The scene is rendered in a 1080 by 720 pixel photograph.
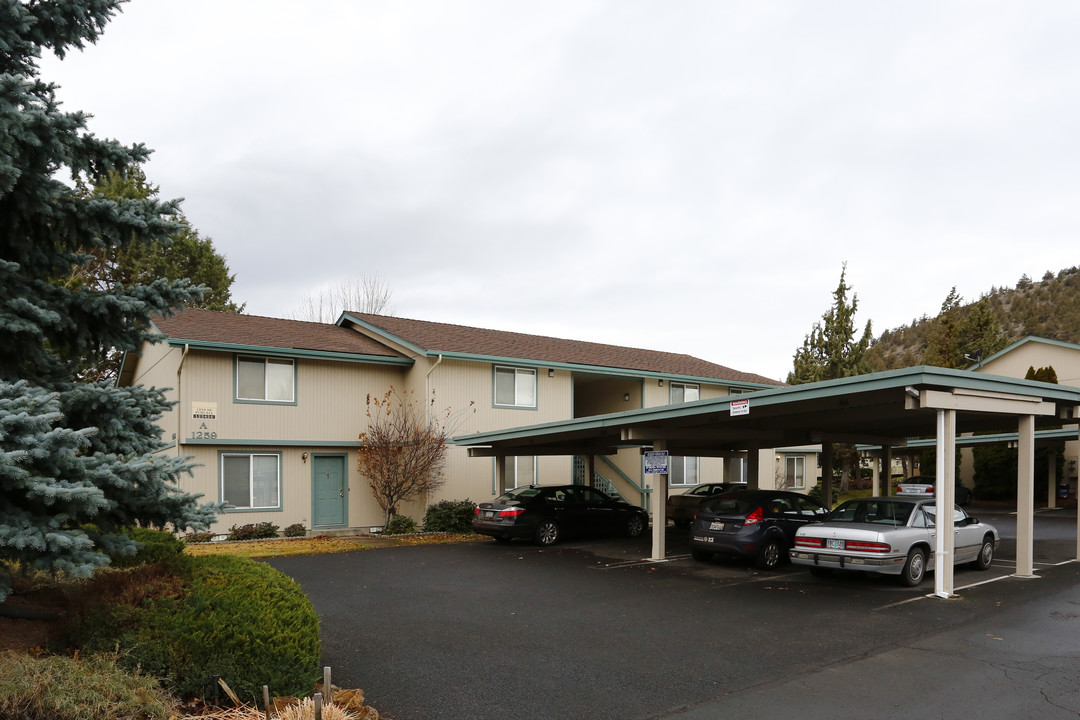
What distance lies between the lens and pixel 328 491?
21594 millimetres

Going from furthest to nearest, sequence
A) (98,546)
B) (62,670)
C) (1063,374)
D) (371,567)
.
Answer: (1063,374), (371,567), (98,546), (62,670)

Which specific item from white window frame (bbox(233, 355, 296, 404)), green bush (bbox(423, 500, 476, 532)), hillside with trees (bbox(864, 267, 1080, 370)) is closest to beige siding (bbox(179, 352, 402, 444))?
white window frame (bbox(233, 355, 296, 404))

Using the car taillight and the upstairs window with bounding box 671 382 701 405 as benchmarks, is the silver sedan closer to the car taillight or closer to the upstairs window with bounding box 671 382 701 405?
the car taillight

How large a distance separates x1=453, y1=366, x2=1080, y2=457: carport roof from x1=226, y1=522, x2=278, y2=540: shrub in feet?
17.5

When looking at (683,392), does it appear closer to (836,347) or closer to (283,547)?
(836,347)

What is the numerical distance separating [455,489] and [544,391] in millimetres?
4455

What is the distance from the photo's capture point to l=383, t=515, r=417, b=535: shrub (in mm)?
21203

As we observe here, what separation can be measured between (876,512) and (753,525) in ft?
7.47

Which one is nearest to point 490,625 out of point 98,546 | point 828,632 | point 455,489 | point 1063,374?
point 828,632

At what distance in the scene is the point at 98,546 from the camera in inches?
225

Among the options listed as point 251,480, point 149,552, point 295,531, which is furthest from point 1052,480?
point 149,552

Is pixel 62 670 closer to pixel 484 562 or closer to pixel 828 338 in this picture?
pixel 484 562

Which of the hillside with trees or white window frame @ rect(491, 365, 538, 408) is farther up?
the hillside with trees

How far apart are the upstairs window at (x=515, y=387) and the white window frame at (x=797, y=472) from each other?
46.7 feet
